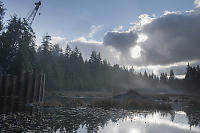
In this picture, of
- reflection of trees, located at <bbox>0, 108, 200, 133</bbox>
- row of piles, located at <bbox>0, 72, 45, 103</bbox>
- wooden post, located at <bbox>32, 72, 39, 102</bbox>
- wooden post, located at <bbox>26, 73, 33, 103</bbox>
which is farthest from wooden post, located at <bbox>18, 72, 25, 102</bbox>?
reflection of trees, located at <bbox>0, 108, 200, 133</bbox>

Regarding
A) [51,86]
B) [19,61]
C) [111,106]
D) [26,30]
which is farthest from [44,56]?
[111,106]

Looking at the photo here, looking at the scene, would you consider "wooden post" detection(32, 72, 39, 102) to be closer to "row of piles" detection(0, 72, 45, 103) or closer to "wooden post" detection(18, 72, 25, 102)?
"row of piles" detection(0, 72, 45, 103)

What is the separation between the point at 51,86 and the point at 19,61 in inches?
1051

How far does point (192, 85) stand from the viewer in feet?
388

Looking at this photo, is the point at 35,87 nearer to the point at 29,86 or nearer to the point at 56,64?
the point at 29,86

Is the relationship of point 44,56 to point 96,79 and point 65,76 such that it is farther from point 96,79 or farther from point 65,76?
point 96,79

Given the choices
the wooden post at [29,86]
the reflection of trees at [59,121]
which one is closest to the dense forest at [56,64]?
the wooden post at [29,86]

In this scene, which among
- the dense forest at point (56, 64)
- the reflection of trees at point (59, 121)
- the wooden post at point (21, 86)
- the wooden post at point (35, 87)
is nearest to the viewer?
the reflection of trees at point (59, 121)

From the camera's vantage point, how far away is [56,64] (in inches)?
3319

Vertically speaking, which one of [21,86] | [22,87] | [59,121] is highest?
[21,86]

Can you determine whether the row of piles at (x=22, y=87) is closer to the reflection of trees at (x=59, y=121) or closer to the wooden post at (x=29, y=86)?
the wooden post at (x=29, y=86)

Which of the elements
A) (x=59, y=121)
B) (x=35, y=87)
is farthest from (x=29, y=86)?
(x=59, y=121)

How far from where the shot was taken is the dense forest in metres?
53.8

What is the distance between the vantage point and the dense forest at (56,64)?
176 feet
